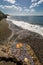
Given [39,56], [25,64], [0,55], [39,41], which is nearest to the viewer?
[25,64]

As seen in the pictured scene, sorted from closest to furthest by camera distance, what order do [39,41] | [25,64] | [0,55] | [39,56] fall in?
[25,64], [39,56], [0,55], [39,41]

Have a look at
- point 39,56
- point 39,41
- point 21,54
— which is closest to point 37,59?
point 39,56

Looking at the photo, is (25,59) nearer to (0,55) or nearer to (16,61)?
(16,61)

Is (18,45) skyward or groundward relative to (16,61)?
skyward

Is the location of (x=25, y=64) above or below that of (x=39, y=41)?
below

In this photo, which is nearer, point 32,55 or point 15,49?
point 32,55

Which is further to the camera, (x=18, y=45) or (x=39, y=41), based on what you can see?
(x=39, y=41)

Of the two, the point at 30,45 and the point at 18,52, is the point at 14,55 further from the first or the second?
the point at 30,45

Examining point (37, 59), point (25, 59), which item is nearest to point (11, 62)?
point (25, 59)

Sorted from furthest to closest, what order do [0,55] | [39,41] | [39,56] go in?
[39,41] < [0,55] < [39,56]
